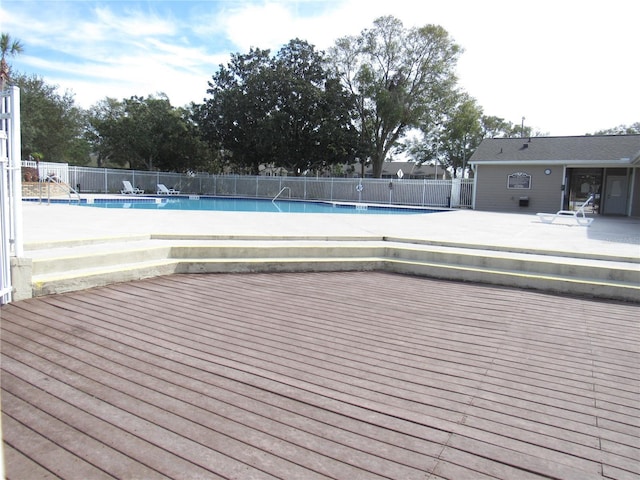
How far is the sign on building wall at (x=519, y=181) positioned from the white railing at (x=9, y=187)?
19.3m

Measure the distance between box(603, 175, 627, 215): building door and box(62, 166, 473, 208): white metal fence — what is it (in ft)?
18.5

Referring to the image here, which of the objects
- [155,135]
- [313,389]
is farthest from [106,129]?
[313,389]

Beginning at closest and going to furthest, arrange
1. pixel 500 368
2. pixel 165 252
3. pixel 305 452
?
1. pixel 305 452
2. pixel 500 368
3. pixel 165 252

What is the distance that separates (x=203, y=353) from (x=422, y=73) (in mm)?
31070

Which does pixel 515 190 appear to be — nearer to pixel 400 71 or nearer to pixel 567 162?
pixel 567 162

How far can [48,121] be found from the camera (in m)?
31.4

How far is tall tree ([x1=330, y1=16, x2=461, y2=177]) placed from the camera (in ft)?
97.2

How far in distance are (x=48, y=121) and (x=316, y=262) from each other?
33856 mm

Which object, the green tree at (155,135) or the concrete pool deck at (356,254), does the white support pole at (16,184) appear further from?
the green tree at (155,135)

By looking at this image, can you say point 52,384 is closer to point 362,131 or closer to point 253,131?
point 253,131

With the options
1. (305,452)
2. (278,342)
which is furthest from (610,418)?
(278,342)

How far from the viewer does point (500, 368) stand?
289 cm

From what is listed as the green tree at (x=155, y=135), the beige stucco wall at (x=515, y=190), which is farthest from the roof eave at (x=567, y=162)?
the green tree at (x=155, y=135)

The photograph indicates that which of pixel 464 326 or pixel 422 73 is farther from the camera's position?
pixel 422 73
